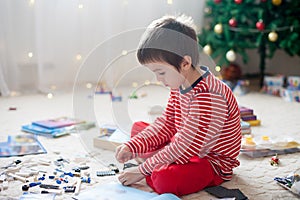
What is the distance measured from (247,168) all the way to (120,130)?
0.54 m

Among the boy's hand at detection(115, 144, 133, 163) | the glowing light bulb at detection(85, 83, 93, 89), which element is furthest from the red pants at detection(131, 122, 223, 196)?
the glowing light bulb at detection(85, 83, 93, 89)

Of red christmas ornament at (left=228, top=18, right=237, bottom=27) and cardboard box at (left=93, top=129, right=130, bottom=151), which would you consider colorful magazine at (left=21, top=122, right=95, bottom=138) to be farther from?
red christmas ornament at (left=228, top=18, right=237, bottom=27)

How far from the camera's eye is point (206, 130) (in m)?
1.21

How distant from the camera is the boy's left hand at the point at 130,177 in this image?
1231mm

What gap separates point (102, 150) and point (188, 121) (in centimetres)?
48

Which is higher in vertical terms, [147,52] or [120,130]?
[147,52]

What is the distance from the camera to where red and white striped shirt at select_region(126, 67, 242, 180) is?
1208 millimetres

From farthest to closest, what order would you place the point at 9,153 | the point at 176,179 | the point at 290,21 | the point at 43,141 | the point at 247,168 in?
the point at 290,21 → the point at 43,141 → the point at 9,153 → the point at 247,168 → the point at 176,179

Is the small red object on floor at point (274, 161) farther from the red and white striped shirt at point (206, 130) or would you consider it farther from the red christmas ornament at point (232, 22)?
the red christmas ornament at point (232, 22)

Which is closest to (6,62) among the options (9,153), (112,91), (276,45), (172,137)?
(112,91)

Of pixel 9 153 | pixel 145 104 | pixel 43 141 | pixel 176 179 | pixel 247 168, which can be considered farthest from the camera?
pixel 145 104

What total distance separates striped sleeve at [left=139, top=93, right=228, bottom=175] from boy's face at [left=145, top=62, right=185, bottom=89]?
0.08 metres

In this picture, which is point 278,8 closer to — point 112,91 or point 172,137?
point 112,91

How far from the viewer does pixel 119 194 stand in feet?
3.84
